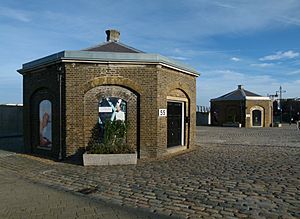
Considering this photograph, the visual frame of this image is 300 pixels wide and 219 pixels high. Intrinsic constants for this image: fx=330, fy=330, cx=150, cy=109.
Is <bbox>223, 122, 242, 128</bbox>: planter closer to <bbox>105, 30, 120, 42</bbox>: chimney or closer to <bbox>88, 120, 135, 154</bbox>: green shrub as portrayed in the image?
<bbox>105, 30, 120, 42</bbox>: chimney

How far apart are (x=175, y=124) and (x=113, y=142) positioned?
432 centimetres

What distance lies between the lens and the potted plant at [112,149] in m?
11.8

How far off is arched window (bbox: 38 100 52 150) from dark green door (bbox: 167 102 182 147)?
5.35 meters

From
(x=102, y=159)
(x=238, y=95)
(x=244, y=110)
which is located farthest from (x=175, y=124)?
(x=238, y=95)

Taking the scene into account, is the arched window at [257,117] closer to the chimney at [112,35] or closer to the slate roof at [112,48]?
the chimney at [112,35]

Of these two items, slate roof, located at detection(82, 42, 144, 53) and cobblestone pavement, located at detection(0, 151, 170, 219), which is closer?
cobblestone pavement, located at detection(0, 151, 170, 219)

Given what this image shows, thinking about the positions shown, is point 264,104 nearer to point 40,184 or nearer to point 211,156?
point 211,156

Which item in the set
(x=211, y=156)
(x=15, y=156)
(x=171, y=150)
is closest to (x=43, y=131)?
(x=15, y=156)

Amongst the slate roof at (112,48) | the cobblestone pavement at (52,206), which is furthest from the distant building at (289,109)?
the cobblestone pavement at (52,206)

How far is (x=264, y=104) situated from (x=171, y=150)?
3364cm

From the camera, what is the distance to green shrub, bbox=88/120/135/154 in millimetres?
12117

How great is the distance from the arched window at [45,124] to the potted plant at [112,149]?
8.86 feet

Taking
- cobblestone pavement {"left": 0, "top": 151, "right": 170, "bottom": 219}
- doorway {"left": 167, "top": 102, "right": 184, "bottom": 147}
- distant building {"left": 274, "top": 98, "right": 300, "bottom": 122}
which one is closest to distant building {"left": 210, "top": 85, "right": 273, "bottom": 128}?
distant building {"left": 274, "top": 98, "right": 300, "bottom": 122}

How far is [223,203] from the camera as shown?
695 cm
